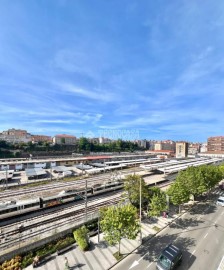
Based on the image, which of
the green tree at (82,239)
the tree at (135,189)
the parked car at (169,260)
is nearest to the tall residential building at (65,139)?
the tree at (135,189)

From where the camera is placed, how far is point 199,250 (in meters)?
20.1

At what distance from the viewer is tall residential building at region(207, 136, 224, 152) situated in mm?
158750

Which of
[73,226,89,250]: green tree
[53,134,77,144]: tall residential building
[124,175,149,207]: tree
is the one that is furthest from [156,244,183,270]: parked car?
[53,134,77,144]: tall residential building

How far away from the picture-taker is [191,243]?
70.6 feet

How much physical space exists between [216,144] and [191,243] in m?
168

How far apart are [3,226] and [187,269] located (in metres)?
26.7

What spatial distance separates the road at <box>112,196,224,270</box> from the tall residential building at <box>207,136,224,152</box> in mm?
153206

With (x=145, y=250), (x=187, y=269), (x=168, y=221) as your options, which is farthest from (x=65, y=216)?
(x=187, y=269)

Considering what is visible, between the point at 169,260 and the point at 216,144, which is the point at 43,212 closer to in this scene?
the point at 169,260

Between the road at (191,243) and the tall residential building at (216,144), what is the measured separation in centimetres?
15321

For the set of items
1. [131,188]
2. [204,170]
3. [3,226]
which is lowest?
[3,226]

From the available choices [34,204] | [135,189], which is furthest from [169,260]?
[34,204]

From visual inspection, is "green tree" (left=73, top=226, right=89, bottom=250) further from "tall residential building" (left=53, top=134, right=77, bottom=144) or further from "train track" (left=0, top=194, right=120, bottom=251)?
"tall residential building" (left=53, top=134, right=77, bottom=144)

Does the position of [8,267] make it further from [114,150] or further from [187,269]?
[114,150]
